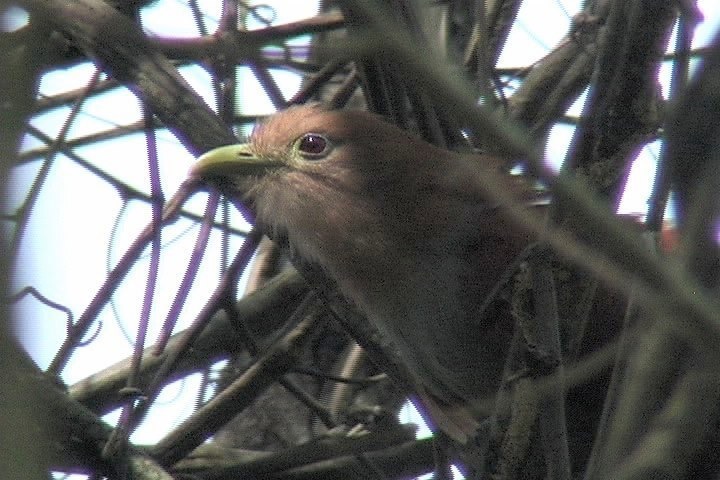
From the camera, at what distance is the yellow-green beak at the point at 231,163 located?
12.4ft

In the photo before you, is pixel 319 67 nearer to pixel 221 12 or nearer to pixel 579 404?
pixel 221 12

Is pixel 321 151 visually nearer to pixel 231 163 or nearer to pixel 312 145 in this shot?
pixel 312 145

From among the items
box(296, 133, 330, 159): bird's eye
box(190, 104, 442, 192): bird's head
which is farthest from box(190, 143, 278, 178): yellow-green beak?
box(296, 133, 330, 159): bird's eye

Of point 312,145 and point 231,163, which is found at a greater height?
point 312,145

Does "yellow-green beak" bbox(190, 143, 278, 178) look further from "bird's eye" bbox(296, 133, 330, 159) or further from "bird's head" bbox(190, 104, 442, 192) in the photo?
"bird's eye" bbox(296, 133, 330, 159)

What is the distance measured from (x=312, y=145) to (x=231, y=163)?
0.47 metres

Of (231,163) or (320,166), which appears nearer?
(231,163)

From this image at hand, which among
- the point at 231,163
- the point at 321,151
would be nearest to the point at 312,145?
the point at 321,151

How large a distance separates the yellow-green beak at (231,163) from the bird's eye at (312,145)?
107mm

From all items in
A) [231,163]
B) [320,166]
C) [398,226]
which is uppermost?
[320,166]

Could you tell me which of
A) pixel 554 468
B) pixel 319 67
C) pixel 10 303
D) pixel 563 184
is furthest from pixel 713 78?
pixel 319 67

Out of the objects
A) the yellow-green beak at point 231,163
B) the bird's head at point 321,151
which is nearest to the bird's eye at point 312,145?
the bird's head at point 321,151

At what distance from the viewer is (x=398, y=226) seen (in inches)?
156

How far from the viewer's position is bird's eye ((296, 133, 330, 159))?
4.34 metres
